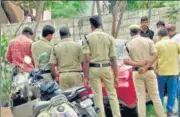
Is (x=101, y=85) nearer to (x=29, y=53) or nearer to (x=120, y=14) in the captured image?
(x=29, y=53)

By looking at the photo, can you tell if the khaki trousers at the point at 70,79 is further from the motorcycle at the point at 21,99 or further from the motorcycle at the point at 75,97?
the motorcycle at the point at 75,97

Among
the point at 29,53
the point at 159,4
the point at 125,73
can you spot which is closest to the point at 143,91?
the point at 125,73

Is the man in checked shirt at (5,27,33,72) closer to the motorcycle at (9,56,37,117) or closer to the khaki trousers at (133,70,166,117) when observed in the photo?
the motorcycle at (9,56,37,117)

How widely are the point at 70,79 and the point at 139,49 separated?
4.25ft

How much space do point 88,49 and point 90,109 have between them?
169 cm

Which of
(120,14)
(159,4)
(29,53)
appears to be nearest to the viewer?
(29,53)

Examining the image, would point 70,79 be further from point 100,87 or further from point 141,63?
Result: point 141,63

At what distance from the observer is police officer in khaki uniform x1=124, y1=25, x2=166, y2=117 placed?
8.47 m

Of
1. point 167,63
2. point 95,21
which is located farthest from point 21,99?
point 167,63

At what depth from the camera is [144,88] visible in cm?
870

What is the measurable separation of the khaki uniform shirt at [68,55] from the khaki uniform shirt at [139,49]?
2.82 feet

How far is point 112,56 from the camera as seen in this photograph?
826 centimetres

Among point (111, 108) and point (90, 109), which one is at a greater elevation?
point (90, 109)

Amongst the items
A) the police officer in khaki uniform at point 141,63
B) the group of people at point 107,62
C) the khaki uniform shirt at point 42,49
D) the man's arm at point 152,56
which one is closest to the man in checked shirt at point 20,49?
the khaki uniform shirt at point 42,49
